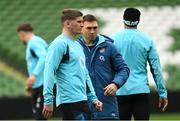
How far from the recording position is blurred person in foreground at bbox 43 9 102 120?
7.74 meters

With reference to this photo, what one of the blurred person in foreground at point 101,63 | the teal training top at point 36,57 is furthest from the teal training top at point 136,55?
the teal training top at point 36,57

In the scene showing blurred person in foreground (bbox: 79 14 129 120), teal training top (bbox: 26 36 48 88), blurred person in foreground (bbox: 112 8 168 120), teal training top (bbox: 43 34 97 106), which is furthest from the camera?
teal training top (bbox: 26 36 48 88)

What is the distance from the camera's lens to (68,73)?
7.84m

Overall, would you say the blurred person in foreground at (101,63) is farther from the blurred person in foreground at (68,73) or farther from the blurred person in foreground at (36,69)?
the blurred person in foreground at (36,69)

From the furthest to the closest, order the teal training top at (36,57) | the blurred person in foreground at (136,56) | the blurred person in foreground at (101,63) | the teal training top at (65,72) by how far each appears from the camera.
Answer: the teal training top at (36,57)
the blurred person in foreground at (136,56)
the blurred person in foreground at (101,63)
the teal training top at (65,72)

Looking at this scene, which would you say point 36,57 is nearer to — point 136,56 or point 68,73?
point 136,56

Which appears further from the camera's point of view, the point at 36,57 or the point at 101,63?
the point at 36,57

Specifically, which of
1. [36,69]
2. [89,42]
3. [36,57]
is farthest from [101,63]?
[36,57]

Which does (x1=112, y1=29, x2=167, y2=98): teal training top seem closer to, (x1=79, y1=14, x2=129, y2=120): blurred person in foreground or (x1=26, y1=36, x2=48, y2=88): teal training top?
(x1=79, y1=14, x2=129, y2=120): blurred person in foreground

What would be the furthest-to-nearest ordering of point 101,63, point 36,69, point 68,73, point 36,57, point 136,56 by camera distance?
point 36,57 < point 36,69 < point 136,56 < point 101,63 < point 68,73

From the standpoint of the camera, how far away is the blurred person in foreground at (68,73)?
7.74 m

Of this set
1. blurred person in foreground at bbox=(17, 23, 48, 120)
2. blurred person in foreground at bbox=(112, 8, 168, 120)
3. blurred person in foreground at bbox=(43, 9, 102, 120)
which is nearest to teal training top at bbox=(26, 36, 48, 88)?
blurred person in foreground at bbox=(17, 23, 48, 120)

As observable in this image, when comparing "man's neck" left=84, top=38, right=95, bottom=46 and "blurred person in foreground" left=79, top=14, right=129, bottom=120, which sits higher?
"man's neck" left=84, top=38, right=95, bottom=46

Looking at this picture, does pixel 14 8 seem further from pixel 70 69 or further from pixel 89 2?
pixel 70 69
